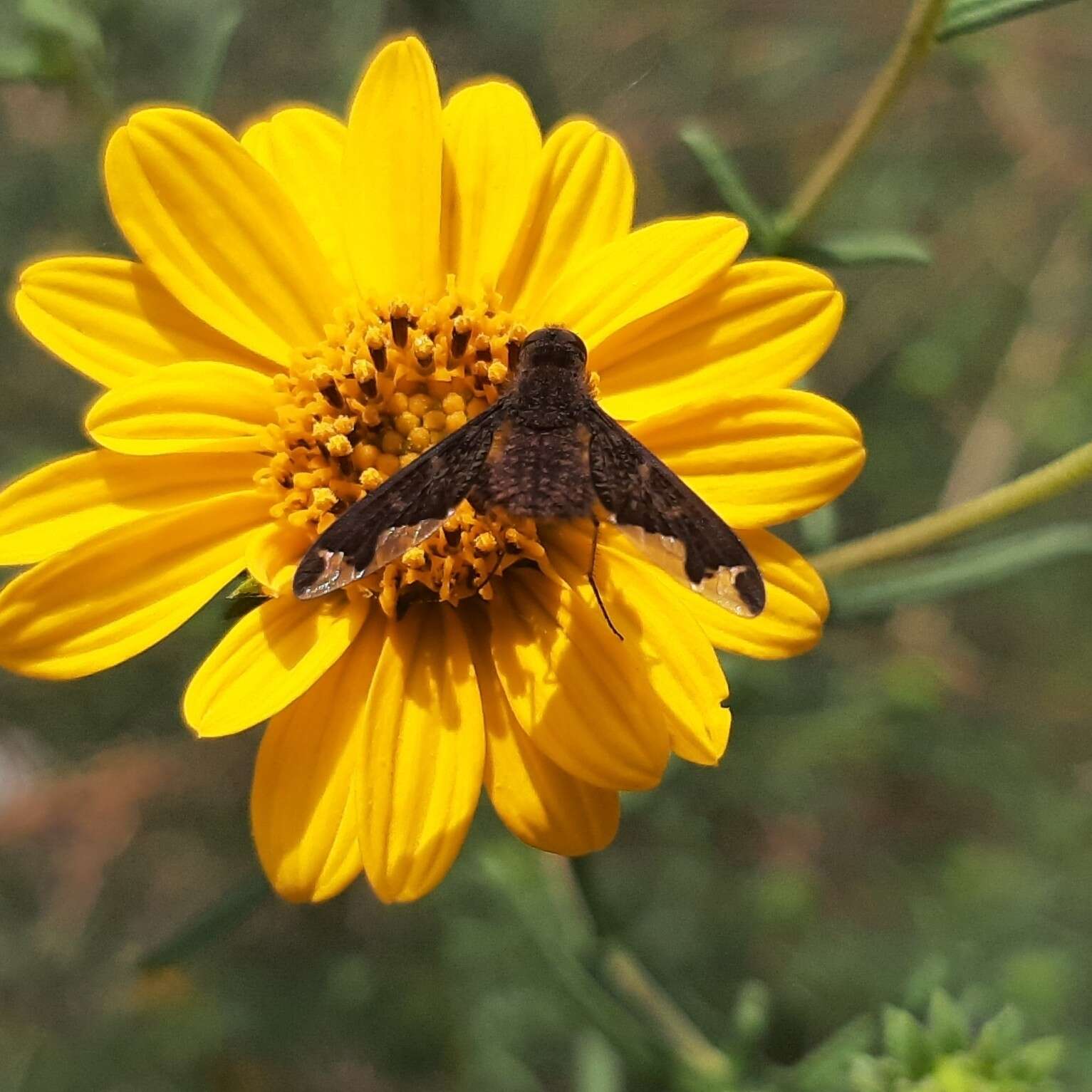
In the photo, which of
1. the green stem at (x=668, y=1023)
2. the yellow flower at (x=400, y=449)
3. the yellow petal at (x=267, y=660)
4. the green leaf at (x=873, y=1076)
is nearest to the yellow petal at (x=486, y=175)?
the yellow flower at (x=400, y=449)

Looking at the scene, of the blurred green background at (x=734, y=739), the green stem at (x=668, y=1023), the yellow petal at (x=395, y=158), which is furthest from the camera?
the blurred green background at (x=734, y=739)

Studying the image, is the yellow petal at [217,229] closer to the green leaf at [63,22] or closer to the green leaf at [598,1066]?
the green leaf at [63,22]

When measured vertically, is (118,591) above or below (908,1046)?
above

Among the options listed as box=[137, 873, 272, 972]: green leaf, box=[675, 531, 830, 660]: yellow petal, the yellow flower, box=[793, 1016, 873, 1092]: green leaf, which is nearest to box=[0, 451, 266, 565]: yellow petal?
the yellow flower

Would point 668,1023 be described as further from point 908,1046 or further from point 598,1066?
point 908,1046

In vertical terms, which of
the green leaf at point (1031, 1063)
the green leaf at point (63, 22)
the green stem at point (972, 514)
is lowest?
the green leaf at point (1031, 1063)

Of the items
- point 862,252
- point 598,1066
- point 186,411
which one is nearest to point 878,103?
point 862,252
